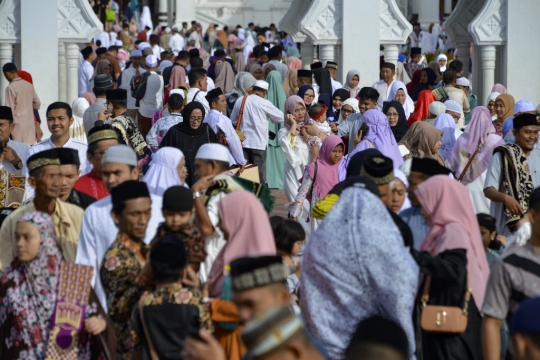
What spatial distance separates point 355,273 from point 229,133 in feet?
27.1

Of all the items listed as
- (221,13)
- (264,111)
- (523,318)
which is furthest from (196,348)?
(221,13)

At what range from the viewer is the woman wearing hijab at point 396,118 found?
13445 mm

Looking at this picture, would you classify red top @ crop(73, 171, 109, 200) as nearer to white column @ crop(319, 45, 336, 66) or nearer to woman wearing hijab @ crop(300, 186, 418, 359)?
woman wearing hijab @ crop(300, 186, 418, 359)

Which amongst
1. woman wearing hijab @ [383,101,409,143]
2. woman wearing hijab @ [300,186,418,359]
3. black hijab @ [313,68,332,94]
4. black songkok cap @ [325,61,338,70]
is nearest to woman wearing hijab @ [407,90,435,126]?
woman wearing hijab @ [383,101,409,143]

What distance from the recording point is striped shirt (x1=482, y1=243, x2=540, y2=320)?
206 inches

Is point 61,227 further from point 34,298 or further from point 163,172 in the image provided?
point 163,172

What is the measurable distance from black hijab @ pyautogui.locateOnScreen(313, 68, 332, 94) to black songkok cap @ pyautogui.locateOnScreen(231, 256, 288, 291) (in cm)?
1268

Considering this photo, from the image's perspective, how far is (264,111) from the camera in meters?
15.1

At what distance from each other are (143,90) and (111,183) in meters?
11.5

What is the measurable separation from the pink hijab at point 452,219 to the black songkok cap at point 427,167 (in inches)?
28.0

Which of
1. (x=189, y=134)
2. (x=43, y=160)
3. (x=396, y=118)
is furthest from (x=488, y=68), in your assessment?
(x=43, y=160)

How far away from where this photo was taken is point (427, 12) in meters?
40.8

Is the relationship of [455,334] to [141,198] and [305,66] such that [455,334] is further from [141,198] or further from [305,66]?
[305,66]

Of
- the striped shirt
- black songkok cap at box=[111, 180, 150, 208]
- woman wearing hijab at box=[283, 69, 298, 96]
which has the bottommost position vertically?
the striped shirt
